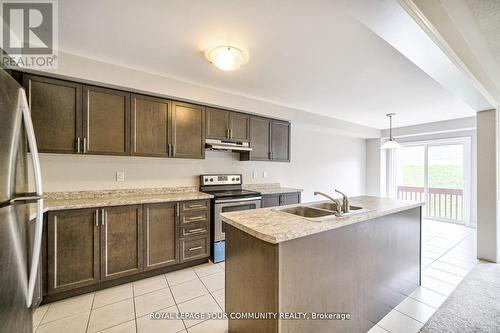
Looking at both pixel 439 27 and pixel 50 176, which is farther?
pixel 50 176

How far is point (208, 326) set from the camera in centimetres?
177

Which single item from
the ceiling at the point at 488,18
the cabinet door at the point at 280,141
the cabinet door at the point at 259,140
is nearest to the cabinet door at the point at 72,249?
the cabinet door at the point at 259,140

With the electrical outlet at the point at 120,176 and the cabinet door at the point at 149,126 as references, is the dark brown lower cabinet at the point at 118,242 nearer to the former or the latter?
the electrical outlet at the point at 120,176

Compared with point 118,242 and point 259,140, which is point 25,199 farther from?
point 259,140

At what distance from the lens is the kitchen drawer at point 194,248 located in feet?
8.88

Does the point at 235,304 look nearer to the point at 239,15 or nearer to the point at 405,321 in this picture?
the point at 405,321

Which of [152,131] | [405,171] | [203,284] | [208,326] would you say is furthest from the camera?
[405,171]

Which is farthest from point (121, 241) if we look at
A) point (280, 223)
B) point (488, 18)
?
point (488, 18)

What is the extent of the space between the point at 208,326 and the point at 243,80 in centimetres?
275

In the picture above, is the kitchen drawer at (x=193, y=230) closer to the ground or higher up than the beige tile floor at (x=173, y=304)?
higher up

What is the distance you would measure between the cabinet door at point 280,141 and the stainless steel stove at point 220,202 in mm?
1019

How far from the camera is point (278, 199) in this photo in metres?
3.58

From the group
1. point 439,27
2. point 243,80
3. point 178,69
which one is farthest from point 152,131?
point 439,27

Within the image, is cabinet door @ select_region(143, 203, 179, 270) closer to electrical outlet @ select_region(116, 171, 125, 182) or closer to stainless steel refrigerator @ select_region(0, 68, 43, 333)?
electrical outlet @ select_region(116, 171, 125, 182)
